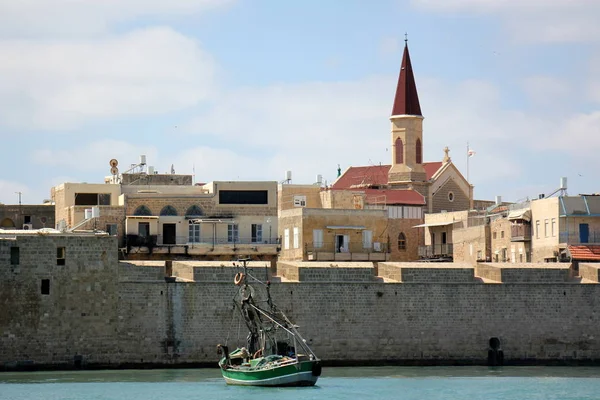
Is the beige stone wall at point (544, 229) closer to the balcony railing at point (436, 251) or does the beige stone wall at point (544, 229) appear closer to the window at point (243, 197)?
the balcony railing at point (436, 251)

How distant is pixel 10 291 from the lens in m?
57.6

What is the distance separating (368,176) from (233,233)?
1709 centimetres

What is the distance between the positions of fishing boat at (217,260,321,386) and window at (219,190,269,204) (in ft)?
54.1

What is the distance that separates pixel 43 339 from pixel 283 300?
26.7 feet

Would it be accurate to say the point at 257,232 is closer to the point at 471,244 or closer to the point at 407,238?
the point at 407,238

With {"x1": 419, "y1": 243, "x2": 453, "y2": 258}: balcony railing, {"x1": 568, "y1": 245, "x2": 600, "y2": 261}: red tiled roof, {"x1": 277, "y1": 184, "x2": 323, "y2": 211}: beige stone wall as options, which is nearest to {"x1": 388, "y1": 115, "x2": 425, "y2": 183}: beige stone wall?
{"x1": 277, "y1": 184, "x2": 323, "y2": 211}: beige stone wall

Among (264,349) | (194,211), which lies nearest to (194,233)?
(194,211)

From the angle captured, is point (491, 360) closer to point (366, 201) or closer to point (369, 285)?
point (369, 285)

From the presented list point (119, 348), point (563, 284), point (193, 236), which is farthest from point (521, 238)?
point (119, 348)

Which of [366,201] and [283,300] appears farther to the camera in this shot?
[366,201]

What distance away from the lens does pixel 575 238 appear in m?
67.2

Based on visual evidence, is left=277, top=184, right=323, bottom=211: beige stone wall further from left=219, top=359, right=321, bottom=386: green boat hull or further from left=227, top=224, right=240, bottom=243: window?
left=219, top=359, right=321, bottom=386: green boat hull

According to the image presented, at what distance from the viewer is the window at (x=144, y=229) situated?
72.8 meters

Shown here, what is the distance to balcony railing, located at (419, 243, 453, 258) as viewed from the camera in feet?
253
